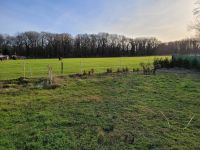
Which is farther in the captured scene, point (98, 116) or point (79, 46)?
point (79, 46)

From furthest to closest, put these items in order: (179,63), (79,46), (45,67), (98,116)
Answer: (79,46)
(45,67)
(179,63)
(98,116)

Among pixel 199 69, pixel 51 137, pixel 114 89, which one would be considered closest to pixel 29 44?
pixel 199 69

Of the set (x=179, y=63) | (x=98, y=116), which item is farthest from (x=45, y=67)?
(x=98, y=116)

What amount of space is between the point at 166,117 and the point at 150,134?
1756 millimetres

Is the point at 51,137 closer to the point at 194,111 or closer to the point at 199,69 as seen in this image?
the point at 194,111

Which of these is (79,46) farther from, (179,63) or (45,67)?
(179,63)

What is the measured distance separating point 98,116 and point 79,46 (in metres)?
86.0

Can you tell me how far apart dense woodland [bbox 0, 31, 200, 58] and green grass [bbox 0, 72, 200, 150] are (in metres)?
74.3

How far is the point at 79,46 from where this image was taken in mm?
93125

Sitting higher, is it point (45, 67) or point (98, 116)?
point (45, 67)

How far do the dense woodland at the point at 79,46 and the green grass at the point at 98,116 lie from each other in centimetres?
7432

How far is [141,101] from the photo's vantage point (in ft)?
34.8

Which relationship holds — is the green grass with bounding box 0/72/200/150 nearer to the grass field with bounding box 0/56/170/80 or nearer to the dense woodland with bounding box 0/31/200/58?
the grass field with bounding box 0/56/170/80

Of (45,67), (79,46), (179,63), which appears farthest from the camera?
(79,46)
